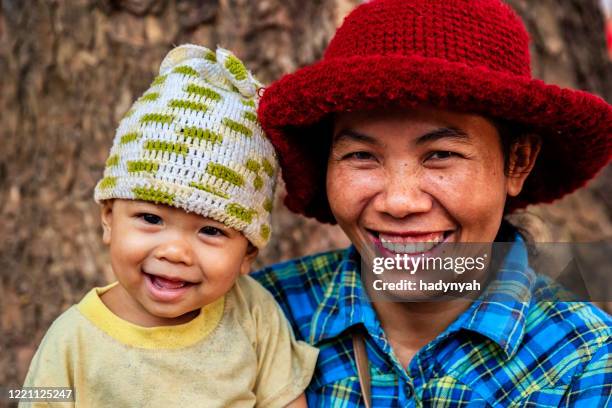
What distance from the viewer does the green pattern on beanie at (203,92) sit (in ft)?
7.41

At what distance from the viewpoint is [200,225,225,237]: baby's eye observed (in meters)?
2.22

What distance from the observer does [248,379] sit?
2.29 meters

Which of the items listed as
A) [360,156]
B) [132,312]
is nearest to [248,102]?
A: [360,156]

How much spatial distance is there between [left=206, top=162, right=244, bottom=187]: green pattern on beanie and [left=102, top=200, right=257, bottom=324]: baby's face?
0.46ft

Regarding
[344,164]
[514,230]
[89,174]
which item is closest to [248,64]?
[89,174]

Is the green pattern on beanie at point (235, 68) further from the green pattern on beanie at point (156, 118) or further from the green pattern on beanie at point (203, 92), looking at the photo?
the green pattern on beanie at point (156, 118)

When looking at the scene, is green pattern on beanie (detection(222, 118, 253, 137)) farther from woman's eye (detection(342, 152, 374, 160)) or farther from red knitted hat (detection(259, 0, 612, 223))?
woman's eye (detection(342, 152, 374, 160))

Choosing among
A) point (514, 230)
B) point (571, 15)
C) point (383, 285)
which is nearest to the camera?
point (383, 285)

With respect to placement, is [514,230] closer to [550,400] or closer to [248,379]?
[550,400]

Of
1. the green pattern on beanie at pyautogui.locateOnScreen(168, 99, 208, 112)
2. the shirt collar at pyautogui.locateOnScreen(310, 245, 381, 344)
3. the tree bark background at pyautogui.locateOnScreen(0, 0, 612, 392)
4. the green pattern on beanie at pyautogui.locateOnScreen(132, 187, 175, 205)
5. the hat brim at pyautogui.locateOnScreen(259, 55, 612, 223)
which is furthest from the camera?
the tree bark background at pyautogui.locateOnScreen(0, 0, 612, 392)

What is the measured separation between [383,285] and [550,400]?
25.4 inches

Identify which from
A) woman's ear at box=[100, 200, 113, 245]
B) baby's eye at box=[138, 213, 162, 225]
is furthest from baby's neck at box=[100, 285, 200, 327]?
baby's eye at box=[138, 213, 162, 225]

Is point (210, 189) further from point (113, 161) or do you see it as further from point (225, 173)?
point (113, 161)

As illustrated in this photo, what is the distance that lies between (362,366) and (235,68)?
110cm
